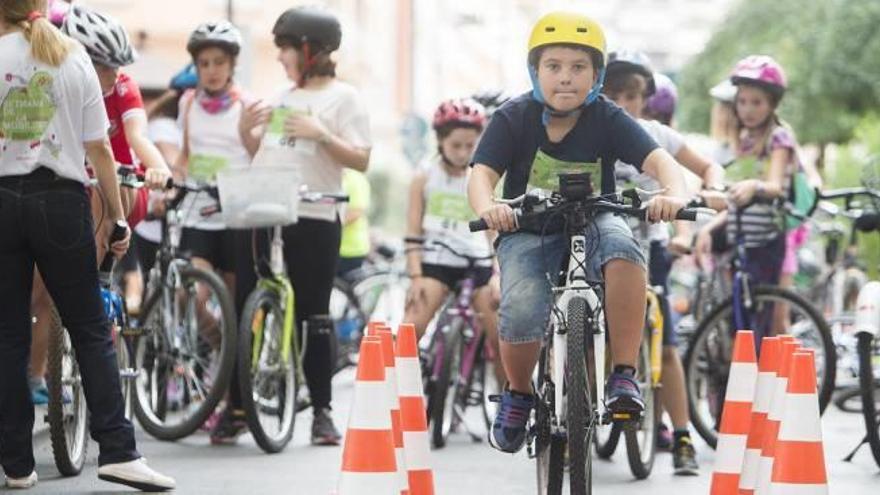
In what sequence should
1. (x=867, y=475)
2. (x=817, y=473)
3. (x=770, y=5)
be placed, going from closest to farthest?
(x=817, y=473)
(x=867, y=475)
(x=770, y=5)

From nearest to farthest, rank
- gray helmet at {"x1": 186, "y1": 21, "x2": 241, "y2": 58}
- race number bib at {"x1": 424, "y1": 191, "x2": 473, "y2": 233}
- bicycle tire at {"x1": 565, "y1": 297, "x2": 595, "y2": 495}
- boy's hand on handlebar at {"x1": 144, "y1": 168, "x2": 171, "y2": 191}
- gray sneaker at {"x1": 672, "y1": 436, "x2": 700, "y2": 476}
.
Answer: bicycle tire at {"x1": 565, "y1": 297, "x2": 595, "y2": 495} < boy's hand on handlebar at {"x1": 144, "y1": 168, "x2": 171, "y2": 191} < gray sneaker at {"x1": 672, "y1": 436, "x2": 700, "y2": 476} < gray helmet at {"x1": 186, "y1": 21, "x2": 241, "y2": 58} < race number bib at {"x1": 424, "y1": 191, "x2": 473, "y2": 233}

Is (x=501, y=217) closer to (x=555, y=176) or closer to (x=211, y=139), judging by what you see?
(x=555, y=176)

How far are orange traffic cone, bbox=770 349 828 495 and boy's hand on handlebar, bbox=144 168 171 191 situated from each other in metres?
3.34

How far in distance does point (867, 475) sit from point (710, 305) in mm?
2100

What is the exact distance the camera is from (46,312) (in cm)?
917

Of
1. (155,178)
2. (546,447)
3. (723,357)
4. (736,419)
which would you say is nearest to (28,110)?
(155,178)

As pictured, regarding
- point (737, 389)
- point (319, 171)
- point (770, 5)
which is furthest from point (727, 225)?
point (770, 5)

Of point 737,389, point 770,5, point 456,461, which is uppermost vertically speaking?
point 770,5

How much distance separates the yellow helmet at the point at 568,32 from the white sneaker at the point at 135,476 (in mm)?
2127

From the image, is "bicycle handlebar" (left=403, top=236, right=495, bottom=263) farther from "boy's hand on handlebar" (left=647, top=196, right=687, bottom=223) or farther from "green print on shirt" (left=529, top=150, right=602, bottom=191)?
"boy's hand on handlebar" (left=647, top=196, right=687, bottom=223)

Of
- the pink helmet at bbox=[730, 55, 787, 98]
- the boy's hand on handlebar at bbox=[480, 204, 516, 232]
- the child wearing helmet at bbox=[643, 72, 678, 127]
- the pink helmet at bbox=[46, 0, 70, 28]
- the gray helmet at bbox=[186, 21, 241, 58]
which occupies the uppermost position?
the pink helmet at bbox=[46, 0, 70, 28]

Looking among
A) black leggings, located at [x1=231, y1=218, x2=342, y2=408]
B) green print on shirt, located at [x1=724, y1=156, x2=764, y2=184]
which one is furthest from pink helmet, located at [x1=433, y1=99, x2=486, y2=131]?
green print on shirt, located at [x1=724, y1=156, x2=764, y2=184]

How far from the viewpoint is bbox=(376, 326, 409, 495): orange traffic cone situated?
21.8ft

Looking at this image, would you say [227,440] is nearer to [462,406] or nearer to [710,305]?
[462,406]
